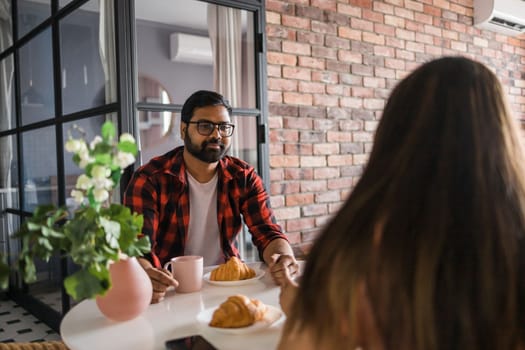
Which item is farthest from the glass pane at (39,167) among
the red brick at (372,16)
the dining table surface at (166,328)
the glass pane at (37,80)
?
the red brick at (372,16)

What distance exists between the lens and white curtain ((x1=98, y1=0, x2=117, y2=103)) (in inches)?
81.6

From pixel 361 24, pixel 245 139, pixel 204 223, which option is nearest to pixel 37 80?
pixel 245 139

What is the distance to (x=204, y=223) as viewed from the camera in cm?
184

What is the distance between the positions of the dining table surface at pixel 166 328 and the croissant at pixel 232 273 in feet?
0.23

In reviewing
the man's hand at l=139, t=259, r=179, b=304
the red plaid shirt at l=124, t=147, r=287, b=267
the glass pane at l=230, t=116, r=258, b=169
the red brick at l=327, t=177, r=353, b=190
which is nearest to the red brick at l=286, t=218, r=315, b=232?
the red brick at l=327, t=177, r=353, b=190

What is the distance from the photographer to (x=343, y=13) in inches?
115

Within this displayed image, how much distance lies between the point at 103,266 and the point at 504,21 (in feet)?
13.0

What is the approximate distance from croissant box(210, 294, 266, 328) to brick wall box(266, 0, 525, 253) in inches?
63.7

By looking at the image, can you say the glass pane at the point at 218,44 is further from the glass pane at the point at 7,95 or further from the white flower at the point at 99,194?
the white flower at the point at 99,194

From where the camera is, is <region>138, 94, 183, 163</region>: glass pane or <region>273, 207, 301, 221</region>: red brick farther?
<region>273, 207, 301, 221</region>: red brick

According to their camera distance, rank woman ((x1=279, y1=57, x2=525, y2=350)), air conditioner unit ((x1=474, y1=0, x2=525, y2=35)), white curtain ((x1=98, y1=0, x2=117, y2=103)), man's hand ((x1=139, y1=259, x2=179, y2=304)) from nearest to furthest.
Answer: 1. woman ((x1=279, y1=57, x2=525, y2=350))
2. man's hand ((x1=139, y1=259, x2=179, y2=304))
3. white curtain ((x1=98, y1=0, x2=117, y2=103))
4. air conditioner unit ((x1=474, y1=0, x2=525, y2=35))

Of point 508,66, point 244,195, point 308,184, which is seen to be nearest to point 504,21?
point 508,66

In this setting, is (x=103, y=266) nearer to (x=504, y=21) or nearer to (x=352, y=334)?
(x=352, y=334)

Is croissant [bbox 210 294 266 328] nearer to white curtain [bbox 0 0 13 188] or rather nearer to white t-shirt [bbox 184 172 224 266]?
white t-shirt [bbox 184 172 224 266]
